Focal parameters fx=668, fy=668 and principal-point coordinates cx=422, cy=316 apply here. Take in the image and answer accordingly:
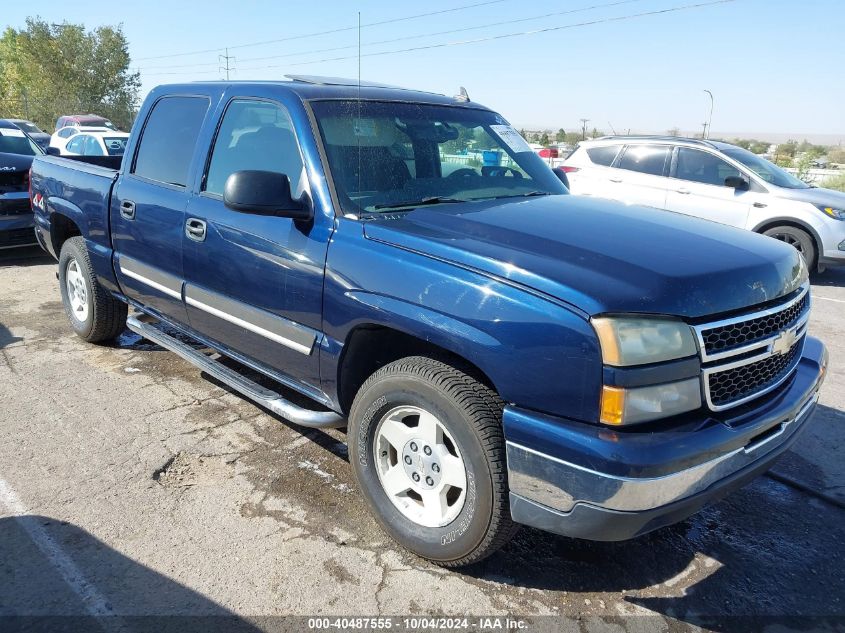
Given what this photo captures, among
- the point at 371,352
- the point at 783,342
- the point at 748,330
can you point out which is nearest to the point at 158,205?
the point at 371,352

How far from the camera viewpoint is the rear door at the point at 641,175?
30.6 ft

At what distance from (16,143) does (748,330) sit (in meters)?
10.6

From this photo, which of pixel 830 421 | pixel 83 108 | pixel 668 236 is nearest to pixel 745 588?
pixel 668 236

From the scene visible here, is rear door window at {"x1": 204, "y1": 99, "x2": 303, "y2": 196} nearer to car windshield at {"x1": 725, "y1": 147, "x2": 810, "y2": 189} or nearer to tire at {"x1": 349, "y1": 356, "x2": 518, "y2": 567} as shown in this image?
tire at {"x1": 349, "y1": 356, "x2": 518, "y2": 567}

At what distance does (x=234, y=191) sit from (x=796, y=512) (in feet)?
10.1

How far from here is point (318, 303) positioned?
2953 millimetres

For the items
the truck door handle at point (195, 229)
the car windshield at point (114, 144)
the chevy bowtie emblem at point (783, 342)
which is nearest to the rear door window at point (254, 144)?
the truck door handle at point (195, 229)

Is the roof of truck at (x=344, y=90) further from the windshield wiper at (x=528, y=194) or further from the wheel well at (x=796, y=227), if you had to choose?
the wheel well at (x=796, y=227)

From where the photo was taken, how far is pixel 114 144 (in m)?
16.4

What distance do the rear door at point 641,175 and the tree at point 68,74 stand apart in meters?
46.5

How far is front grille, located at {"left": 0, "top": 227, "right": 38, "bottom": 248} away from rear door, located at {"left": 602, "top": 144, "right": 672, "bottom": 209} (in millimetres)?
7681

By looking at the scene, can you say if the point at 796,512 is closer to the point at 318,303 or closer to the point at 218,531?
the point at 318,303

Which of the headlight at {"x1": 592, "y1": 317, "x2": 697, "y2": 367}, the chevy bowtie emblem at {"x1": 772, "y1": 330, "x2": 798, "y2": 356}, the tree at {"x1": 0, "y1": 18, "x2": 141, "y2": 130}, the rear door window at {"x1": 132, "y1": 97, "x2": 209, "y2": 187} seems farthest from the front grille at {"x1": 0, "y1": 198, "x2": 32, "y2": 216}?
the tree at {"x1": 0, "y1": 18, "x2": 141, "y2": 130}

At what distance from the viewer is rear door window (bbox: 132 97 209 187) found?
154 inches
